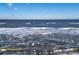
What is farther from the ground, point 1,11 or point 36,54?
point 1,11

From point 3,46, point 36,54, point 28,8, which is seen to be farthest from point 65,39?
point 3,46

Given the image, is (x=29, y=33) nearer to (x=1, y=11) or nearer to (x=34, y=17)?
(x=34, y=17)

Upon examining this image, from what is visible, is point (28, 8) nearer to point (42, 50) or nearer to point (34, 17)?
point (34, 17)

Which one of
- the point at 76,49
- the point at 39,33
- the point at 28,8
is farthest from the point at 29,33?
the point at 76,49

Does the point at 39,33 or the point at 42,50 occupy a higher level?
the point at 39,33

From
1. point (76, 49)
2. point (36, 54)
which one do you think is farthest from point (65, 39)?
point (36, 54)

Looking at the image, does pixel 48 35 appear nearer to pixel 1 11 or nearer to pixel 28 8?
pixel 28 8
